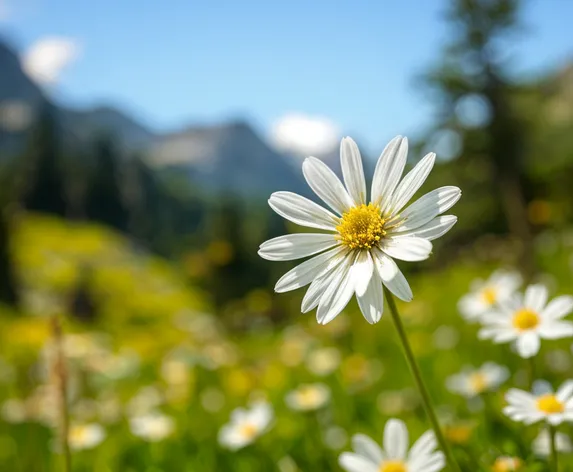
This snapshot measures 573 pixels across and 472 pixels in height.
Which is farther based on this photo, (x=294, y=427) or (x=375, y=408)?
(x=375, y=408)

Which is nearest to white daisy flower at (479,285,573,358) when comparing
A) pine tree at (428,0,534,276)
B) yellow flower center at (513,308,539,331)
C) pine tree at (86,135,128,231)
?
yellow flower center at (513,308,539,331)

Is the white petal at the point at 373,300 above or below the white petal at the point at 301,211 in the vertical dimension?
below

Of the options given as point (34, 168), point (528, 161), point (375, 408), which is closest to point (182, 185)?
point (34, 168)

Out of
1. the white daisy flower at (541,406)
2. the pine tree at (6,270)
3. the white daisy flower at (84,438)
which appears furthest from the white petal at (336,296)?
the pine tree at (6,270)

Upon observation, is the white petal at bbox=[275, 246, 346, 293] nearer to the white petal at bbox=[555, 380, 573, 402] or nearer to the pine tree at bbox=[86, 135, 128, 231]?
the white petal at bbox=[555, 380, 573, 402]

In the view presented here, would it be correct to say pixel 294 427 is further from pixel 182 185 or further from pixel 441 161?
pixel 182 185

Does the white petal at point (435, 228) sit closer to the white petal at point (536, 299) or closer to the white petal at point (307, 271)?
the white petal at point (307, 271)

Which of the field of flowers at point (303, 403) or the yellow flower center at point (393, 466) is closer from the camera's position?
the yellow flower center at point (393, 466)
